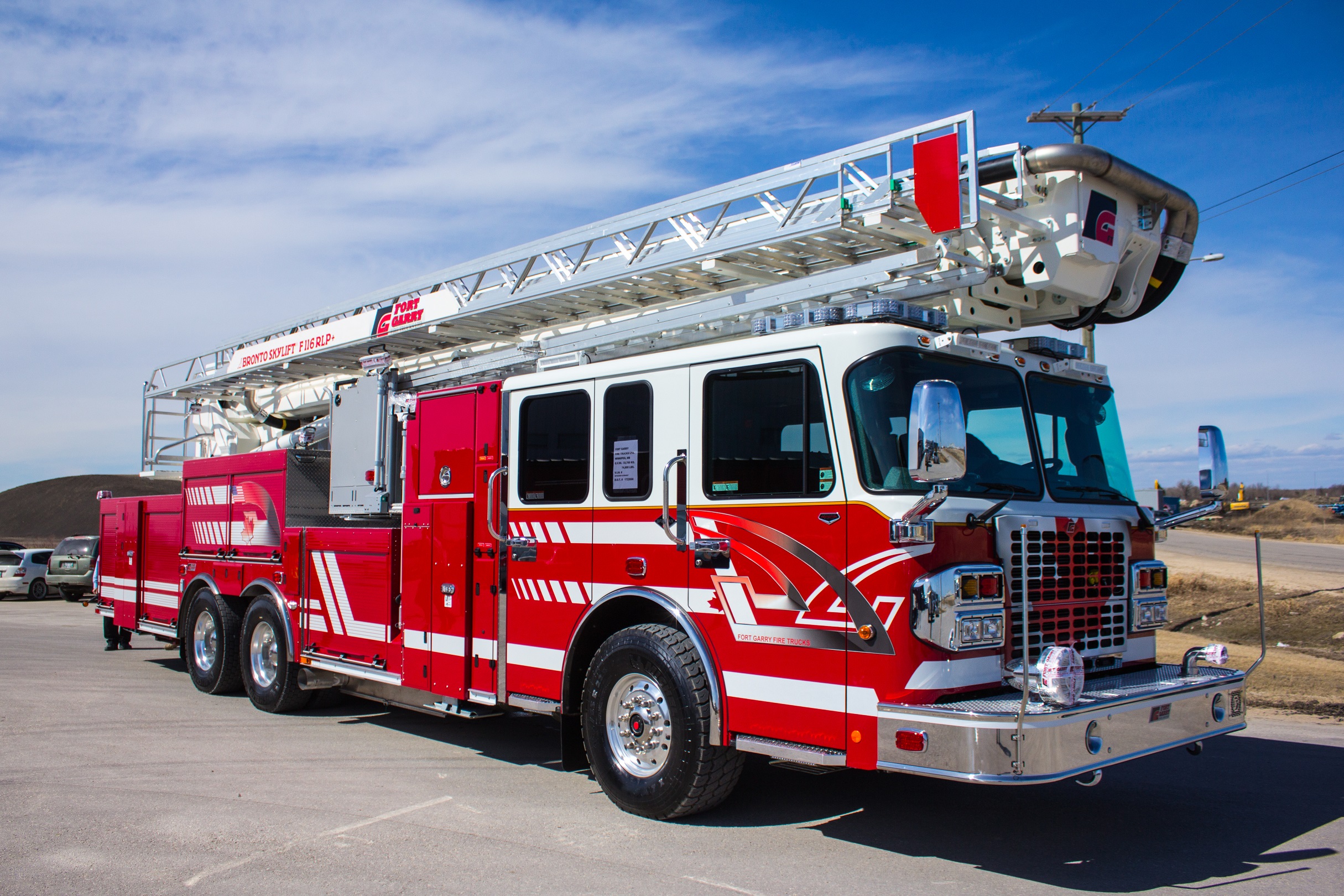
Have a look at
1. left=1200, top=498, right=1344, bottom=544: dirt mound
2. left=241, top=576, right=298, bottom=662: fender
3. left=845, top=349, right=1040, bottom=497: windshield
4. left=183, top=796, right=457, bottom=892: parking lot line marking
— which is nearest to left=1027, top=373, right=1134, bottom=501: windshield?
left=845, top=349, right=1040, bottom=497: windshield

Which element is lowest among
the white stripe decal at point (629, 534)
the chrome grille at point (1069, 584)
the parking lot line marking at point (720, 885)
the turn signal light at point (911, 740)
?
the parking lot line marking at point (720, 885)

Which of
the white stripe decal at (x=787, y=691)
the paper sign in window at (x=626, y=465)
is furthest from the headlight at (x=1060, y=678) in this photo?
the paper sign in window at (x=626, y=465)

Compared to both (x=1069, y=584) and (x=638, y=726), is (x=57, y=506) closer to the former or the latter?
(x=638, y=726)

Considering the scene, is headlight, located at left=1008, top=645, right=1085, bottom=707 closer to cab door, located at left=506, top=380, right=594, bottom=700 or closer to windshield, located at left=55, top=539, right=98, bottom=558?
cab door, located at left=506, top=380, right=594, bottom=700

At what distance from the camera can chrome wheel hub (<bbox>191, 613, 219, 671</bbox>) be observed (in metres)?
10.2

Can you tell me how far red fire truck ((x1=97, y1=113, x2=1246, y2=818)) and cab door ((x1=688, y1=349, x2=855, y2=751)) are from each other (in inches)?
0.7

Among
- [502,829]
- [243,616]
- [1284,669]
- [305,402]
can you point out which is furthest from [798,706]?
[1284,669]

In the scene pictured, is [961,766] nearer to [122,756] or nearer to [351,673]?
[351,673]

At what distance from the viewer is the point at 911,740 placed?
176 inches

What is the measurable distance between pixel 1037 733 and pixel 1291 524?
5011cm

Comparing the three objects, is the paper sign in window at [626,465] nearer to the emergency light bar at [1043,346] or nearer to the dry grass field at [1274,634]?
the emergency light bar at [1043,346]

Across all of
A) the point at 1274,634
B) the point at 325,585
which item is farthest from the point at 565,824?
the point at 1274,634

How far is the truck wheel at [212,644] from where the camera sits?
9906 mm

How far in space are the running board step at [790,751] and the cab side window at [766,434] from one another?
4.09 ft
